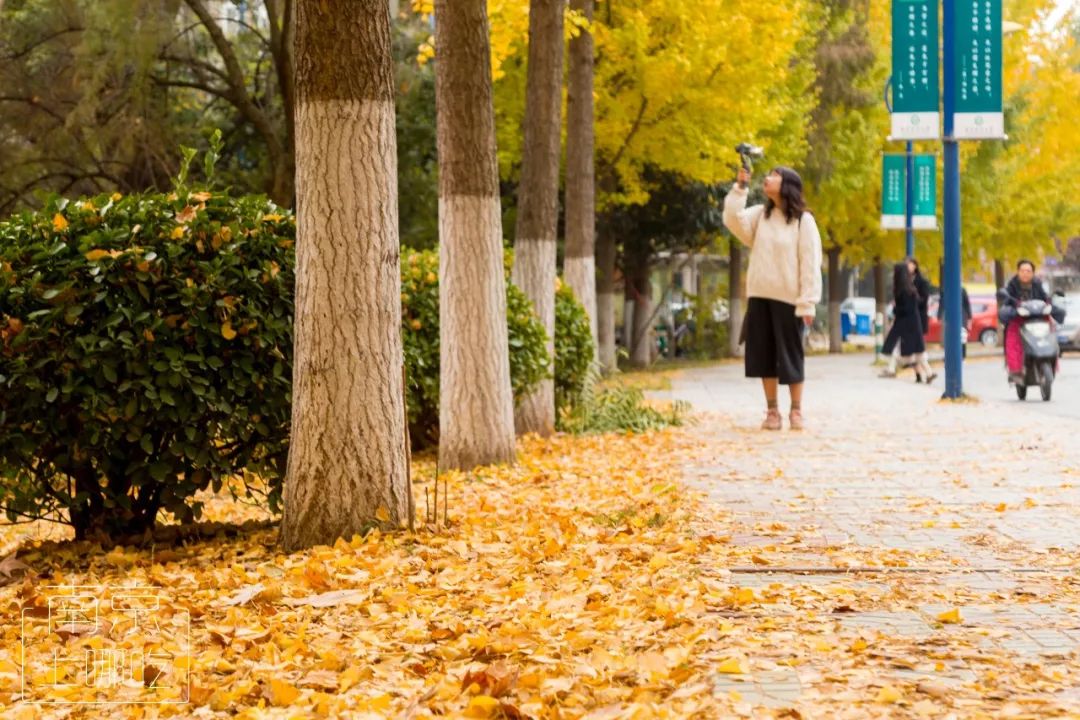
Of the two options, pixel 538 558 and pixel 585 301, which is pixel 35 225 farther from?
pixel 585 301

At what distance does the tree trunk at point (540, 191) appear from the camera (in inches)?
574

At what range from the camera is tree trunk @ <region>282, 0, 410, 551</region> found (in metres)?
7.67

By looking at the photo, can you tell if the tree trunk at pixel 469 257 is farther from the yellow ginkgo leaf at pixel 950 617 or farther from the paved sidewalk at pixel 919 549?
the yellow ginkgo leaf at pixel 950 617

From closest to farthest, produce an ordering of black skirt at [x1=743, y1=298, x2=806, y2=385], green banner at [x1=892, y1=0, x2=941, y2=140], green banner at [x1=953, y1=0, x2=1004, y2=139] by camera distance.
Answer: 1. black skirt at [x1=743, y1=298, x2=806, y2=385]
2. green banner at [x1=953, y1=0, x2=1004, y2=139]
3. green banner at [x1=892, y1=0, x2=941, y2=140]

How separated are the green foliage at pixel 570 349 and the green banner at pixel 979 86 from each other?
5.24 m

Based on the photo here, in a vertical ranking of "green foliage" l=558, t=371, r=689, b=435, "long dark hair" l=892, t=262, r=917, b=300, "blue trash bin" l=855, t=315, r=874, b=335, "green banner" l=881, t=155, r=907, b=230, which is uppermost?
"green banner" l=881, t=155, r=907, b=230

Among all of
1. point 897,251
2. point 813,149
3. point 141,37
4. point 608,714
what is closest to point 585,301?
point 141,37

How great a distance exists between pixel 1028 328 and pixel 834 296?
27787 mm

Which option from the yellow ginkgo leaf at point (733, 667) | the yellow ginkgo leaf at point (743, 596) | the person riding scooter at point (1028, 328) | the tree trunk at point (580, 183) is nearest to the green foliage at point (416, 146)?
the tree trunk at point (580, 183)

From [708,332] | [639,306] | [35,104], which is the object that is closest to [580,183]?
[35,104]

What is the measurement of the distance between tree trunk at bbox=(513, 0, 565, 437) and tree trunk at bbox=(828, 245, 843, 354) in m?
32.0

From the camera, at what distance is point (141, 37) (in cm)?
2267

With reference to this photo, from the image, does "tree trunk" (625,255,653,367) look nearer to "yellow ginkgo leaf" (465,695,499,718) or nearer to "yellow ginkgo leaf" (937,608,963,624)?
"yellow ginkgo leaf" (937,608,963,624)

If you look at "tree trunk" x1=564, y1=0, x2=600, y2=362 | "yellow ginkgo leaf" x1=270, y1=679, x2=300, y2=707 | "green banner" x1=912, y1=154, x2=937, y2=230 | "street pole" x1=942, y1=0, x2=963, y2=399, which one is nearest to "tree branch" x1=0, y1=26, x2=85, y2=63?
"tree trunk" x1=564, y1=0, x2=600, y2=362
